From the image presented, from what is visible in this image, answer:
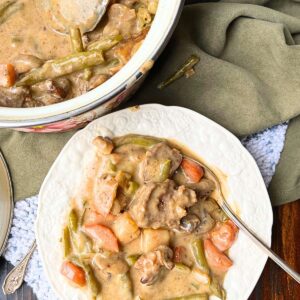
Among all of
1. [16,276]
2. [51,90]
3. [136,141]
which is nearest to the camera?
[51,90]

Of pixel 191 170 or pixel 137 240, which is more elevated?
pixel 191 170

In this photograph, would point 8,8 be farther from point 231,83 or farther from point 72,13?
point 231,83

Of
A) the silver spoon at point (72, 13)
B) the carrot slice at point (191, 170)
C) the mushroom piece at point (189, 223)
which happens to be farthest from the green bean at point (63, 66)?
the mushroom piece at point (189, 223)

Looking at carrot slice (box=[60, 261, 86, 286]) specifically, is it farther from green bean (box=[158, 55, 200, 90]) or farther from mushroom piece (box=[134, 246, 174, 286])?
green bean (box=[158, 55, 200, 90])

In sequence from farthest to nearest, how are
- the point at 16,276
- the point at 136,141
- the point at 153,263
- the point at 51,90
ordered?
the point at 16,276 < the point at 136,141 < the point at 153,263 < the point at 51,90

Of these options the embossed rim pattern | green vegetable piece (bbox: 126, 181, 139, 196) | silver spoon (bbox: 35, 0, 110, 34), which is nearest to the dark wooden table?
the embossed rim pattern

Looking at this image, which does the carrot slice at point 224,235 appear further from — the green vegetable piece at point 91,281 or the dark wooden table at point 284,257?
the green vegetable piece at point 91,281

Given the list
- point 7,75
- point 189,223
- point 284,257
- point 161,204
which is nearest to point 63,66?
point 7,75

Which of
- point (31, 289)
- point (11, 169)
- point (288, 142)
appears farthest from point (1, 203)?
point (288, 142)

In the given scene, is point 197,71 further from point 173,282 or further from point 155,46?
point 173,282
